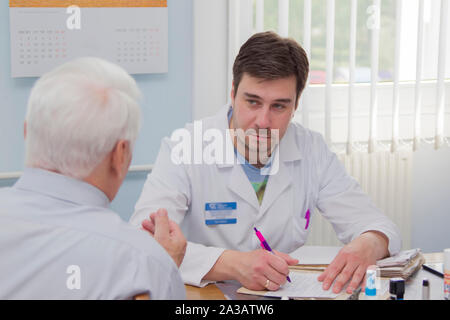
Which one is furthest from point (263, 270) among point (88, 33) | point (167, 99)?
point (88, 33)

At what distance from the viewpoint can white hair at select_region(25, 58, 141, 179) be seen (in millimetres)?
1073

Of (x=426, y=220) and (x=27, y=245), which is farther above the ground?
(x=27, y=245)

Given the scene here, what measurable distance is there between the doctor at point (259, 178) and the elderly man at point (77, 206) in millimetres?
726

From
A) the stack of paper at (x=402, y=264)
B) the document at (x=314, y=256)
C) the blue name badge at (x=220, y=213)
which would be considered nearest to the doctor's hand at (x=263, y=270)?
the document at (x=314, y=256)

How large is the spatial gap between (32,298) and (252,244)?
1.06 meters

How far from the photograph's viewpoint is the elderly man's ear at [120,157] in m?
1.14

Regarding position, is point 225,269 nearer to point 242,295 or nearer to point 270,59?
point 242,295

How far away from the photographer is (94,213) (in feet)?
3.62

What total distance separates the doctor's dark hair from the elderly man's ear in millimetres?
845

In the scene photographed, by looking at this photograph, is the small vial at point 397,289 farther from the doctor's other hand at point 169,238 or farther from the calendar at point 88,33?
the calendar at point 88,33

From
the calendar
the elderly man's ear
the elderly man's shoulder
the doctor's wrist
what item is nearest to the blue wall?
the calendar
